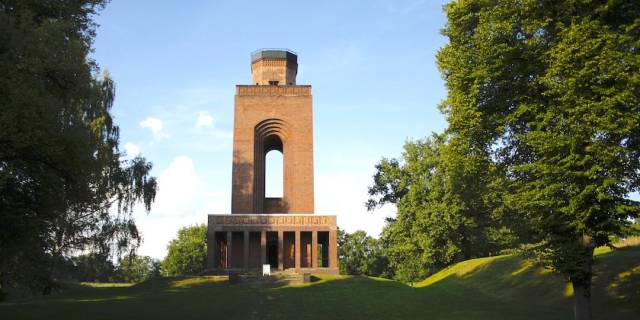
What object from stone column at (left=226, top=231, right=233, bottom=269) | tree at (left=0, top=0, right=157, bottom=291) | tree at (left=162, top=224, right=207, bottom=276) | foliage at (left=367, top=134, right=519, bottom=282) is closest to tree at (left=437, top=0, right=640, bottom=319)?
tree at (left=0, top=0, right=157, bottom=291)

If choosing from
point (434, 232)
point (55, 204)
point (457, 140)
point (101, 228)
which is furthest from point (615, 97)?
point (101, 228)

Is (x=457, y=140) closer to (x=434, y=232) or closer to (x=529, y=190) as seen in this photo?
(x=529, y=190)

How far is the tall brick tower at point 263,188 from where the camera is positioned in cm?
4066

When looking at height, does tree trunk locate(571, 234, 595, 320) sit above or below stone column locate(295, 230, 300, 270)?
below

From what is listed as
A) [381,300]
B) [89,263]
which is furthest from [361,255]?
[381,300]

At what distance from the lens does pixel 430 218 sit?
41250 mm

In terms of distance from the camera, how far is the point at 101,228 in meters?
34.0

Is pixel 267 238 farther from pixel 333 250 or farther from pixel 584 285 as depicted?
pixel 584 285

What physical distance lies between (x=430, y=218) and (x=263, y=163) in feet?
46.9

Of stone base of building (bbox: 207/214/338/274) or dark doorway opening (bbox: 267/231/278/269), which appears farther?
dark doorway opening (bbox: 267/231/278/269)

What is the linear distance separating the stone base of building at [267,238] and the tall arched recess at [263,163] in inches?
115

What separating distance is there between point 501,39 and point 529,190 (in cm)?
509

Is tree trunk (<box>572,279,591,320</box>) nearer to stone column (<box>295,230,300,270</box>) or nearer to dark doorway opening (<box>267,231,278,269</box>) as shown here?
stone column (<box>295,230,300,270</box>)

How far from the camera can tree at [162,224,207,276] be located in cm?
7994
